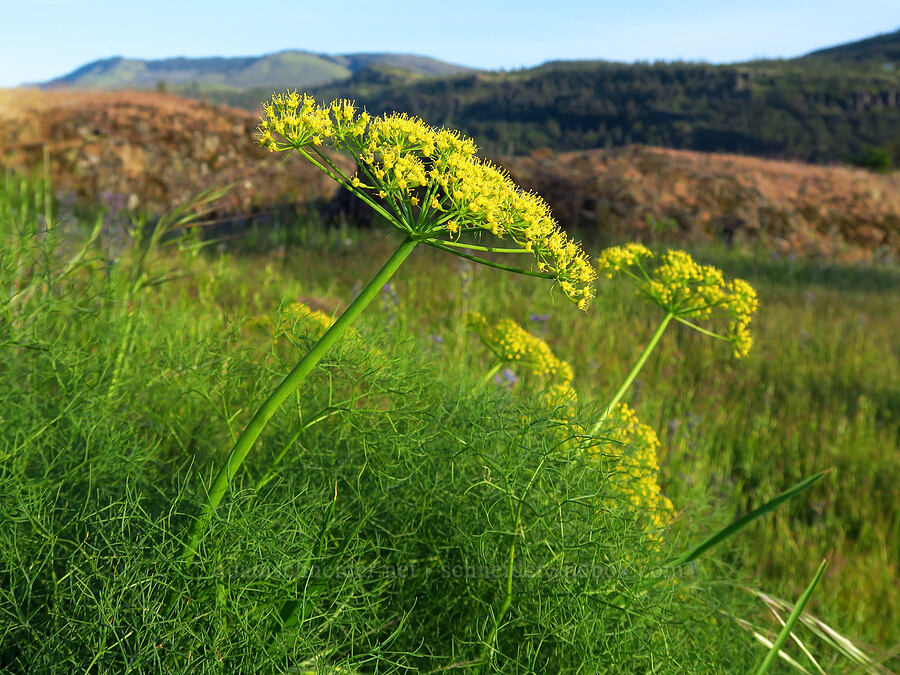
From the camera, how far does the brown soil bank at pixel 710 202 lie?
10422mm

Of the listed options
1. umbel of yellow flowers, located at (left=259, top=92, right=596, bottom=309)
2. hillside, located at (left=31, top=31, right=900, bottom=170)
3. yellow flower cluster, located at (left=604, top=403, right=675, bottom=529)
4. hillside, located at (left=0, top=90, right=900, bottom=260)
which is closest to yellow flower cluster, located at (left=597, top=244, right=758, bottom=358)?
yellow flower cluster, located at (left=604, top=403, right=675, bottom=529)

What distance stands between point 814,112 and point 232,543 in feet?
216

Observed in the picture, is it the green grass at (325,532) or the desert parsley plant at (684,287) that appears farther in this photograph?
the desert parsley plant at (684,287)

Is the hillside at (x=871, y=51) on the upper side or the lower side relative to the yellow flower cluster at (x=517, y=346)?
upper

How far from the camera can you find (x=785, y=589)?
2.50 metres

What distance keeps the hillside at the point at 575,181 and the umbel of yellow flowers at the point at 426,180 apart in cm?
909

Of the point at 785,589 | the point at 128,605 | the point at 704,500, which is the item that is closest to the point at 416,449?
the point at 128,605

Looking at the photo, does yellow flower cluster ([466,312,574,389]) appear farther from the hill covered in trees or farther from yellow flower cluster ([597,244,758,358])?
the hill covered in trees

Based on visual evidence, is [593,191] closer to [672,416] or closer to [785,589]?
[672,416]

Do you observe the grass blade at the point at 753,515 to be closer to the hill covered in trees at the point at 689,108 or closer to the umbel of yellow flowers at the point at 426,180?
the umbel of yellow flowers at the point at 426,180

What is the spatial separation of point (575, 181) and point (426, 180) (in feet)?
33.8

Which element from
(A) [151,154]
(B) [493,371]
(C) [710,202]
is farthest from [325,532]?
(A) [151,154]

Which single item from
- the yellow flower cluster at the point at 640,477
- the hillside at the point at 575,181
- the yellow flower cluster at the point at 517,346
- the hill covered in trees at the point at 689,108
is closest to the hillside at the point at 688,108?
the hill covered in trees at the point at 689,108

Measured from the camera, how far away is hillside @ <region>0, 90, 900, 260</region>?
10.6 m
